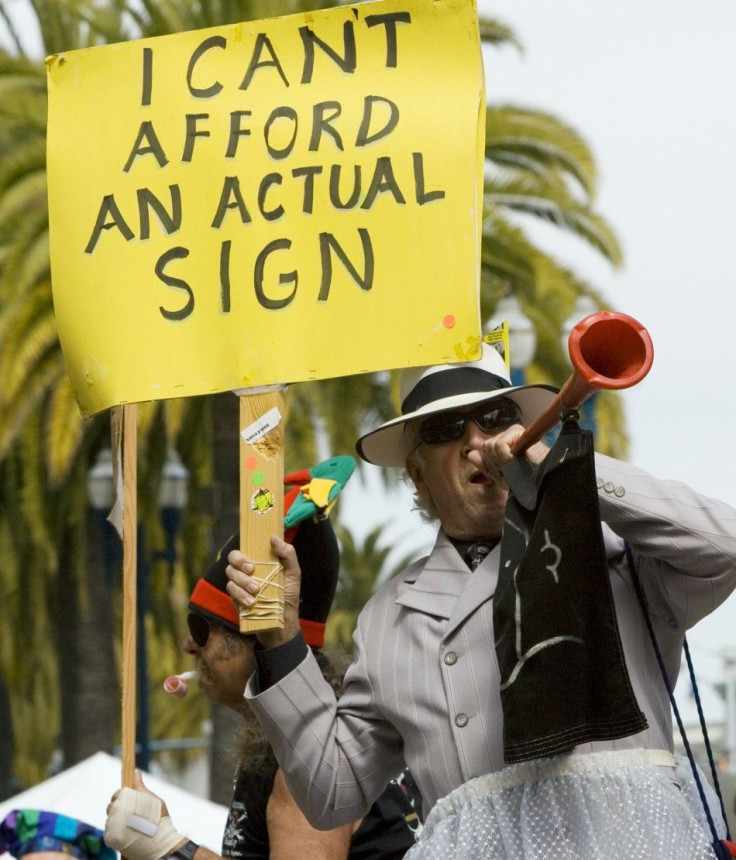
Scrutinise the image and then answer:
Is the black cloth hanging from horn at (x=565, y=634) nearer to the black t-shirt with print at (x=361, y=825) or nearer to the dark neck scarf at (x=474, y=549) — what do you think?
the dark neck scarf at (x=474, y=549)

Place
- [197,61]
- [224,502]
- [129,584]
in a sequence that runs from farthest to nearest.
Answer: [224,502] < [129,584] < [197,61]

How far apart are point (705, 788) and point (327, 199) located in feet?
4.49

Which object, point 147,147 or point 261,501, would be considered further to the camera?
point 147,147

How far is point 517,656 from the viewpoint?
9.45ft

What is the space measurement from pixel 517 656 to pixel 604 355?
21.1 inches

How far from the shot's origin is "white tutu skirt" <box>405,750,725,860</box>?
2871 mm

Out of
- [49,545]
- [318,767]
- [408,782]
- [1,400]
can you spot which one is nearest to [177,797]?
[408,782]

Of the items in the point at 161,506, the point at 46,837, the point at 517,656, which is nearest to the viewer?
the point at 517,656

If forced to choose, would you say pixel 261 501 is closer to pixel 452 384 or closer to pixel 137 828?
pixel 452 384

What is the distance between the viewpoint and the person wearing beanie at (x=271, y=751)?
3.79 metres

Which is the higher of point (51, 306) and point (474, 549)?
point (51, 306)

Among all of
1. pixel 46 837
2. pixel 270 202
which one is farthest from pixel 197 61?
pixel 46 837

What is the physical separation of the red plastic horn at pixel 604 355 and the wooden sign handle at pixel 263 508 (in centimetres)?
71

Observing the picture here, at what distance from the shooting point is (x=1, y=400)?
13.9 metres
